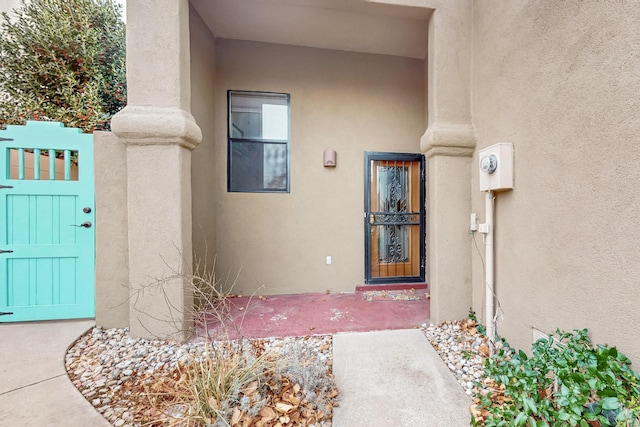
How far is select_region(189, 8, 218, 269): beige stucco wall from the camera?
3148 mm

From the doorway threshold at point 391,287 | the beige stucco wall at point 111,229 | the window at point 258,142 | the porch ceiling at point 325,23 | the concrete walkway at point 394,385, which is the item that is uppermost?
the porch ceiling at point 325,23

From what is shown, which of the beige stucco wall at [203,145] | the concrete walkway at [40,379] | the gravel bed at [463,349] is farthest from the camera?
the beige stucco wall at [203,145]

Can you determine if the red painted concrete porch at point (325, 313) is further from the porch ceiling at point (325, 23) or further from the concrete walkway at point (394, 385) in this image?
the porch ceiling at point (325, 23)

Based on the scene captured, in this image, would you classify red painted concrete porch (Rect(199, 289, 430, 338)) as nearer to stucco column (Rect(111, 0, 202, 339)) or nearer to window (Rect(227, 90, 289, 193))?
stucco column (Rect(111, 0, 202, 339))

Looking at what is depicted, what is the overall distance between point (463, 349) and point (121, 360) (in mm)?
2994

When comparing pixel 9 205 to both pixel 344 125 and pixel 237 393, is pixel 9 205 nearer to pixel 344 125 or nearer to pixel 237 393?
pixel 237 393

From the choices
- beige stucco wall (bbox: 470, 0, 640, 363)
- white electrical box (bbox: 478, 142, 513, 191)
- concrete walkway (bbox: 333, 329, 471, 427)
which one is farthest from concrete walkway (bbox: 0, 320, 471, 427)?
white electrical box (bbox: 478, 142, 513, 191)

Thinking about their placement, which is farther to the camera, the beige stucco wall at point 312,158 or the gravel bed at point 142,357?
the beige stucco wall at point 312,158

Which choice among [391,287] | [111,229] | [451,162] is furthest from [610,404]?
[111,229]

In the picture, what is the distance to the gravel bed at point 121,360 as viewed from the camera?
66.4 inches

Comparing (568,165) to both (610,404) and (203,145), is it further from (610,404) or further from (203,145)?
(203,145)

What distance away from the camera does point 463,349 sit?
89.5 inches

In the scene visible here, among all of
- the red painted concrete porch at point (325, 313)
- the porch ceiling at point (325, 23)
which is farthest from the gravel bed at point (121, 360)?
the porch ceiling at point (325, 23)

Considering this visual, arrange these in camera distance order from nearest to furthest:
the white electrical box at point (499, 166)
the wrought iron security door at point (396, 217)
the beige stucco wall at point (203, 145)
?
1. the white electrical box at point (499, 166)
2. the beige stucco wall at point (203, 145)
3. the wrought iron security door at point (396, 217)
